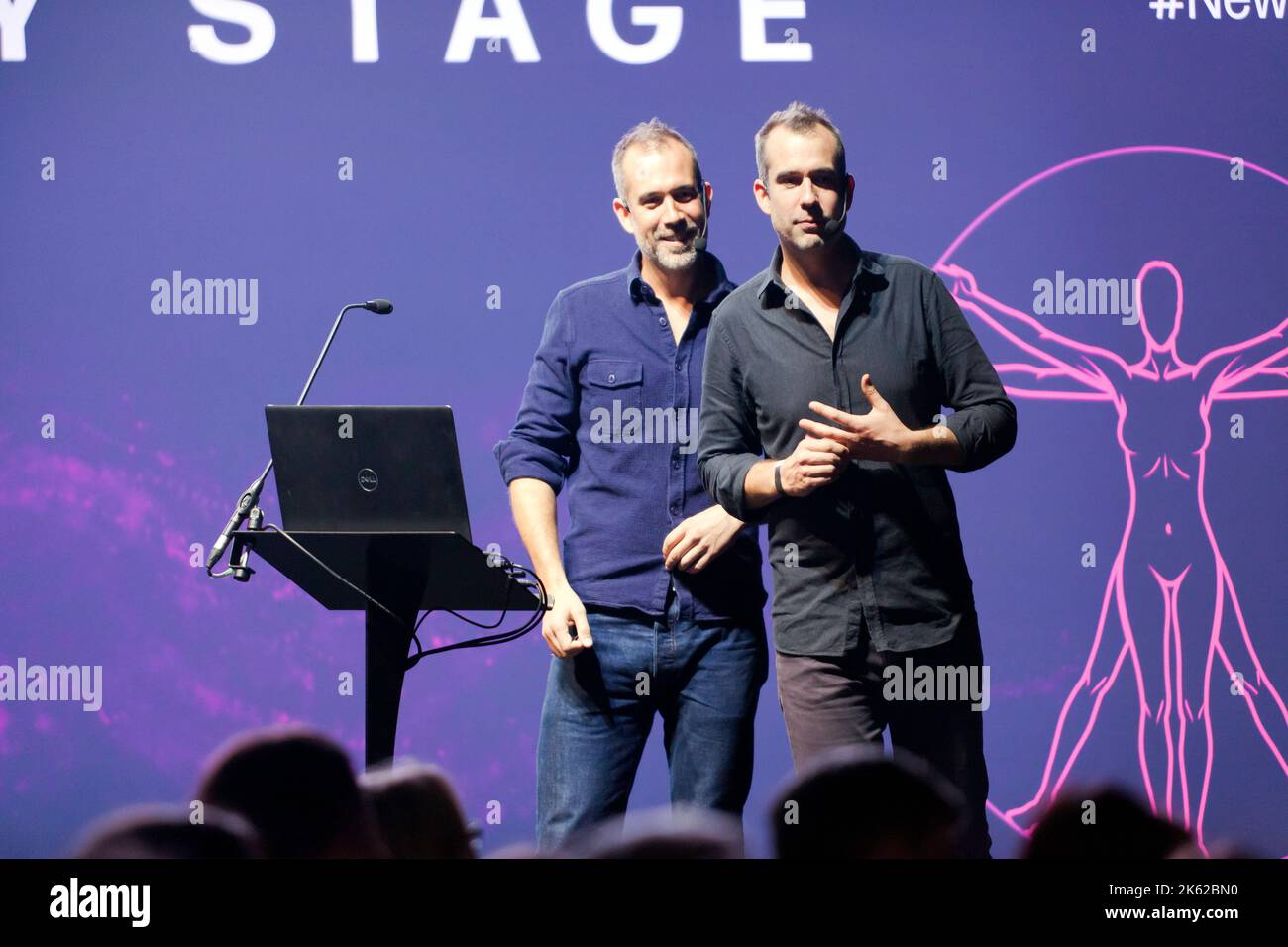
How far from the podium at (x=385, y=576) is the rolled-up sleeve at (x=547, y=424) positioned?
1.51 feet

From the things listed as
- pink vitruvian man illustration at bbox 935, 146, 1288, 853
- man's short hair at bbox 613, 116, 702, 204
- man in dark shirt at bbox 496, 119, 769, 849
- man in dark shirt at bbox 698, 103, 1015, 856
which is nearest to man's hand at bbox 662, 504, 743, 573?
man in dark shirt at bbox 496, 119, 769, 849

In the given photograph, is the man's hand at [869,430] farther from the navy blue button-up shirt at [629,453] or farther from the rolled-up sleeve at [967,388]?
the navy blue button-up shirt at [629,453]

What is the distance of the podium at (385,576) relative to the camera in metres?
2.65

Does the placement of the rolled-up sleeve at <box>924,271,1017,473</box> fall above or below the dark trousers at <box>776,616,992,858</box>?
above

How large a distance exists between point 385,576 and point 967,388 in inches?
52.5

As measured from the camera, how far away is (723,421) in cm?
304

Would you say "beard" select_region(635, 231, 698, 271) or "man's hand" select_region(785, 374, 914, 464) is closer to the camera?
"man's hand" select_region(785, 374, 914, 464)

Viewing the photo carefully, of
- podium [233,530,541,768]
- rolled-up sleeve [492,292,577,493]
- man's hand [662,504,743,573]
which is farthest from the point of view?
rolled-up sleeve [492,292,577,493]

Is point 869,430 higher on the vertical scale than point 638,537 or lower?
higher

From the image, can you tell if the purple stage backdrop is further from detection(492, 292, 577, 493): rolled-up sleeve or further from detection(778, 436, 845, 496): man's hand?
detection(778, 436, 845, 496): man's hand

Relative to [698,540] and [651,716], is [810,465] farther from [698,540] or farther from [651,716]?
[651,716]

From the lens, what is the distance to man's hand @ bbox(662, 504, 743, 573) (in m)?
3.10

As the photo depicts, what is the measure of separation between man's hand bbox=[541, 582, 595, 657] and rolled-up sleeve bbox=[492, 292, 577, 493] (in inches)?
10.6

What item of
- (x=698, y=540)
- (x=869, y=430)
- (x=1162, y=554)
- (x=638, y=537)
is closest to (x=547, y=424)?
(x=638, y=537)
